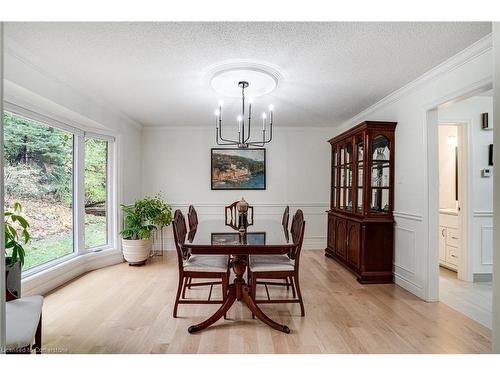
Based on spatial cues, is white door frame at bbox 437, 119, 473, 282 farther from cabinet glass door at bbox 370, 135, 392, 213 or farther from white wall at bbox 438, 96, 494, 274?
cabinet glass door at bbox 370, 135, 392, 213

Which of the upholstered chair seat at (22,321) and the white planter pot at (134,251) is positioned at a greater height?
the upholstered chair seat at (22,321)

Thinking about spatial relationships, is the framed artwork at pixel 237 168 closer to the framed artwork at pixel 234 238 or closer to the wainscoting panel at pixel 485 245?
the framed artwork at pixel 234 238

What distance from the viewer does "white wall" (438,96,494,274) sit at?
3.56 m

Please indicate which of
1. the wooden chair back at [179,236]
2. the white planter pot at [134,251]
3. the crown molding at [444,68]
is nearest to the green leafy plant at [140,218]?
the white planter pot at [134,251]

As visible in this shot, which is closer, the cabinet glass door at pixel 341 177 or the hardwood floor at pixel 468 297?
the hardwood floor at pixel 468 297

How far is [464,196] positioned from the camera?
355cm

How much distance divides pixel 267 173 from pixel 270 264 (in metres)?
2.90

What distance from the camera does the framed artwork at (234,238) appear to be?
7.74 feet

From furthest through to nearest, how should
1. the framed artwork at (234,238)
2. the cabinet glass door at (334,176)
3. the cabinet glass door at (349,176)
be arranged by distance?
the cabinet glass door at (334,176) < the cabinet glass door at (349,176) < the framed artwork at (234,238)

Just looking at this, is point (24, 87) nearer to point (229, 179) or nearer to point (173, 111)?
point (173, 111)

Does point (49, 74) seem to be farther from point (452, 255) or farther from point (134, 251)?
point (452, 255)

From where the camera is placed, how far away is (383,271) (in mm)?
3457

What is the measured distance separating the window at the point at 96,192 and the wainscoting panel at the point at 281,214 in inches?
47.8

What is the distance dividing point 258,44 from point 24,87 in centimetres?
200
